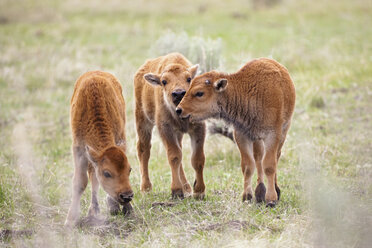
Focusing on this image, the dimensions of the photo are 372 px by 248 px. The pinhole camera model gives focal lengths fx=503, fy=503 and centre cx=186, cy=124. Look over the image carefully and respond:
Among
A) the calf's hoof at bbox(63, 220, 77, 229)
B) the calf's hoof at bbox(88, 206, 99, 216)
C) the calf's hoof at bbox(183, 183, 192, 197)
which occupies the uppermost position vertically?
the calf's hoof at bbox(63, 220, 77, 229)

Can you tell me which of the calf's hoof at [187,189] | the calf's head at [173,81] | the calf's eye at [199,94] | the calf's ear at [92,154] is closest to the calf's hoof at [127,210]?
the calf's ear at [92,154]

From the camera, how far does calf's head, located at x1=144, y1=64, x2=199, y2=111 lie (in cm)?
695

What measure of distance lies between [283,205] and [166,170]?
A: 127 inches

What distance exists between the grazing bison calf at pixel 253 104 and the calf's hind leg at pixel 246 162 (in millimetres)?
14

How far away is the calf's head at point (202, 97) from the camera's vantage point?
6.53 meters

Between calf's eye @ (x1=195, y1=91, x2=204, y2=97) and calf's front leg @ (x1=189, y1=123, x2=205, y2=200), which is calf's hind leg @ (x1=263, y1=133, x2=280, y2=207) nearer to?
calf's eye @ (x1=195, y1=91, x2=204, y2=97)

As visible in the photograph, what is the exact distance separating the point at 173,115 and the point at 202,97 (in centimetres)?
85

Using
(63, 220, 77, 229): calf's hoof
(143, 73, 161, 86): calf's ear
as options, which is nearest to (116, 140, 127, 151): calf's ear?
(63, 220, 77, 229): calf's hoof

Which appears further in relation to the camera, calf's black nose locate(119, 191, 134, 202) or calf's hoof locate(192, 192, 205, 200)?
calf's hoof locate(192, 192, 205, 200)

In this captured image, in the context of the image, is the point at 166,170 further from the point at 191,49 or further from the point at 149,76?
the point at 191,49

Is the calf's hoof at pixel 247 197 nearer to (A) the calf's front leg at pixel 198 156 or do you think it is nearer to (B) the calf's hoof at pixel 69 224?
(A) the calf's front leg at pixel 198 156

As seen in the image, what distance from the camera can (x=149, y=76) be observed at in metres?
7.26

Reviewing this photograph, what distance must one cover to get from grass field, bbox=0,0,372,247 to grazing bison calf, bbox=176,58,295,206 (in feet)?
1.73

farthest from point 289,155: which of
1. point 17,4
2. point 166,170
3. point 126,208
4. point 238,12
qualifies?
point 17,4
